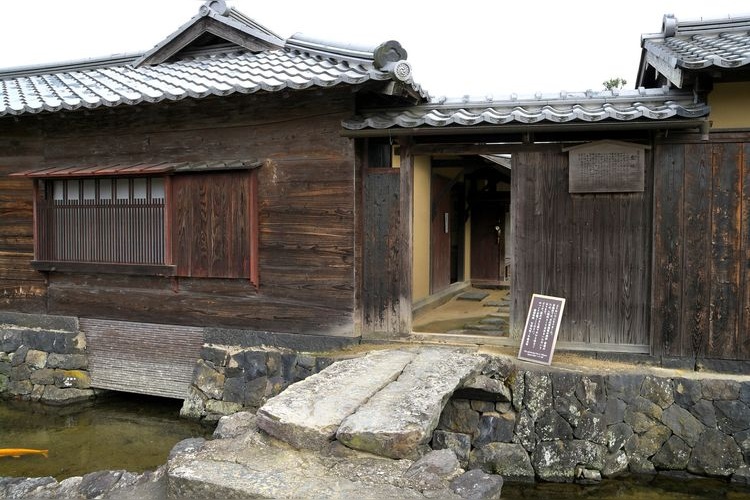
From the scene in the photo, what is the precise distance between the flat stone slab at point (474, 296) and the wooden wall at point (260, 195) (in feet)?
22.9

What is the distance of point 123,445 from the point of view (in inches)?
314

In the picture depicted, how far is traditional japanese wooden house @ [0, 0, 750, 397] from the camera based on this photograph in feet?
23.7

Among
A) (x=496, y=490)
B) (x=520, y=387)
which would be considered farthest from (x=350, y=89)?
(x=496, y=490)

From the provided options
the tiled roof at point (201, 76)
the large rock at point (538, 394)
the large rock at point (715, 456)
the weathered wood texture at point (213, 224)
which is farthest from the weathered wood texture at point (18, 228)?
the large rock at point (715, 456)

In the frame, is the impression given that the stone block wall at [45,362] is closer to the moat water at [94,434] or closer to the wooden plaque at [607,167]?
the moat water at [94,434]

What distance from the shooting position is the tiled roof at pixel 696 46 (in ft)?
21.2

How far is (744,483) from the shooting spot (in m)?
→ 6.68

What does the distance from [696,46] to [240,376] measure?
757 cm

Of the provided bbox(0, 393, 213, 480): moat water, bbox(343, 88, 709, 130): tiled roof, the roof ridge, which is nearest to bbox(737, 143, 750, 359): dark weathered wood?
→ bbox(343, 88, 709, 130): tiled roof

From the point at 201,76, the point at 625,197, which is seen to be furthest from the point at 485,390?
the point at 201,76

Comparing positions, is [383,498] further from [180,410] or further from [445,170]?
[445,170]

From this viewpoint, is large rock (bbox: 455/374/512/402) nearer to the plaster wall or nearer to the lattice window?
the plaster wall

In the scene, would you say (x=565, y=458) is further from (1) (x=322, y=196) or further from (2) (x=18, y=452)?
(2) (x=18, y=452)

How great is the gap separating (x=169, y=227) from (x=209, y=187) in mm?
882
